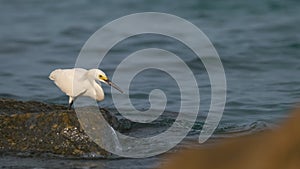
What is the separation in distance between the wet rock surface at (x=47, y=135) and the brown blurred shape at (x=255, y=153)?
421 cm

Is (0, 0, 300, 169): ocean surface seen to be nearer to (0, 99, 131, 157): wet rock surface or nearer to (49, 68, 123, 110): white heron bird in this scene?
(0, 99, 131, 157): wet rock surface

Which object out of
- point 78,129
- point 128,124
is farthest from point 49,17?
point 78,129

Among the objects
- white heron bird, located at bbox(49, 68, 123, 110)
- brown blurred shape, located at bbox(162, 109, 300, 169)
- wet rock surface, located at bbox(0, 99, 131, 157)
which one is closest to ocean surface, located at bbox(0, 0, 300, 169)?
wet rock surface, located at bbox(0, 99, 131, 157)

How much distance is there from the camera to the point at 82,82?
806 centimetres

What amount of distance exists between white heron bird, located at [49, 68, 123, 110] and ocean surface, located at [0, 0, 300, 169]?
3.12 feet

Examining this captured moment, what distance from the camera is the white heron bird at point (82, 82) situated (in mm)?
8086

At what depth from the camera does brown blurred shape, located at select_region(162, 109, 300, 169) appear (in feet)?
8.23

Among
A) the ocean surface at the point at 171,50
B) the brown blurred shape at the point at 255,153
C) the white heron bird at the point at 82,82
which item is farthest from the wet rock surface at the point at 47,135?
the brown blurred shape at the point at 255,153

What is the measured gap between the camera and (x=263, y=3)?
54.4 feet

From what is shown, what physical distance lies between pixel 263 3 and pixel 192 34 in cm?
281

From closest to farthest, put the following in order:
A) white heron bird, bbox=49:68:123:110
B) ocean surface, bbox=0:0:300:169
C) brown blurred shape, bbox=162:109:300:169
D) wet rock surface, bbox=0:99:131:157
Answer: brown blurred shape, bbox=162:109:300:169 → wet rock surface, bbox=0:99:131:157 → white heron bird, bbox=49:68:123:110 → ocean surface, bbox=0:0:300:169

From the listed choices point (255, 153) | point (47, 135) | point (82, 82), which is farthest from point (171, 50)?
point (255, 153)

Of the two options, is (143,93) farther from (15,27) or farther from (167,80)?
(15,27)

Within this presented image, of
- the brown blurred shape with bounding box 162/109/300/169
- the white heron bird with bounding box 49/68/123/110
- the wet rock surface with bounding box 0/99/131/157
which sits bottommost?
the wet rock surface with bounding box 0/99/131/157
